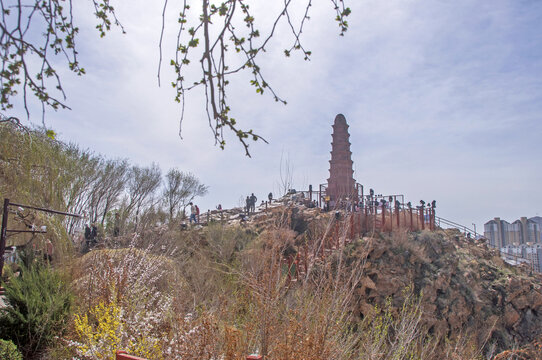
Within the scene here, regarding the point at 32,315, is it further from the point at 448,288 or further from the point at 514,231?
the point at 514,231

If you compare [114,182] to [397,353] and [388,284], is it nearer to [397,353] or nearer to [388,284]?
[388,284]

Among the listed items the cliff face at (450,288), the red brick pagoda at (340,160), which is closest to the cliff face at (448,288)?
the cliff face at (450,288)

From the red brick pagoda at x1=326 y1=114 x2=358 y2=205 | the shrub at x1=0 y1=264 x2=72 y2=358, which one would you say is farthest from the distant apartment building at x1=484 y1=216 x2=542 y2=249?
the shrub at x1=0 y1=264 x2=72 y2=358

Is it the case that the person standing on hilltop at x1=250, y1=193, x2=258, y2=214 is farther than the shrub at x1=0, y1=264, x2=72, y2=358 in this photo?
Yes

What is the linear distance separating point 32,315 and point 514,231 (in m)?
85.2

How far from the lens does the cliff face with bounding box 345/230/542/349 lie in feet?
55.9

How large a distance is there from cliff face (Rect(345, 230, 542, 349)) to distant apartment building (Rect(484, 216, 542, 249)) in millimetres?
57253

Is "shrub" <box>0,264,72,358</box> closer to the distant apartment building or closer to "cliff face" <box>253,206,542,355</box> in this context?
"cliff face" <box>253,206,542,355</box>

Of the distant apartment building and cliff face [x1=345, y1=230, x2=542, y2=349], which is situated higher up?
the distant apartment building


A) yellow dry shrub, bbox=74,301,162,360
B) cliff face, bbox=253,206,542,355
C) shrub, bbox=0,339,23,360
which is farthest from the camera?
cliff face, bbox=253,206,542,355

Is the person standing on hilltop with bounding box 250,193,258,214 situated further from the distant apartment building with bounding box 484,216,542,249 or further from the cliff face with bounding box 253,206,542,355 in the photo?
the distant apartment building with bounding box 484,216,542,249

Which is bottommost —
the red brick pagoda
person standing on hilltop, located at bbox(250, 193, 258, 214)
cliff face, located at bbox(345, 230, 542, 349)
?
cliff face, located at bbox(345, 230, 542, 349)

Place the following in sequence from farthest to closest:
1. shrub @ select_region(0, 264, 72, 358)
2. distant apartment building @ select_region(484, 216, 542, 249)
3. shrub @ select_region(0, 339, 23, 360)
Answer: distant apartment building @ select_region(484, 216, 542, 249) < shrub @ select_region(0, 264, 72, 358) < shrub @ select_region(0, 339, 23, 360)

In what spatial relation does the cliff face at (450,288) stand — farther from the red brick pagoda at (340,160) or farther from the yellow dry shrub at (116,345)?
the yellow dry shrub at (116,345)
